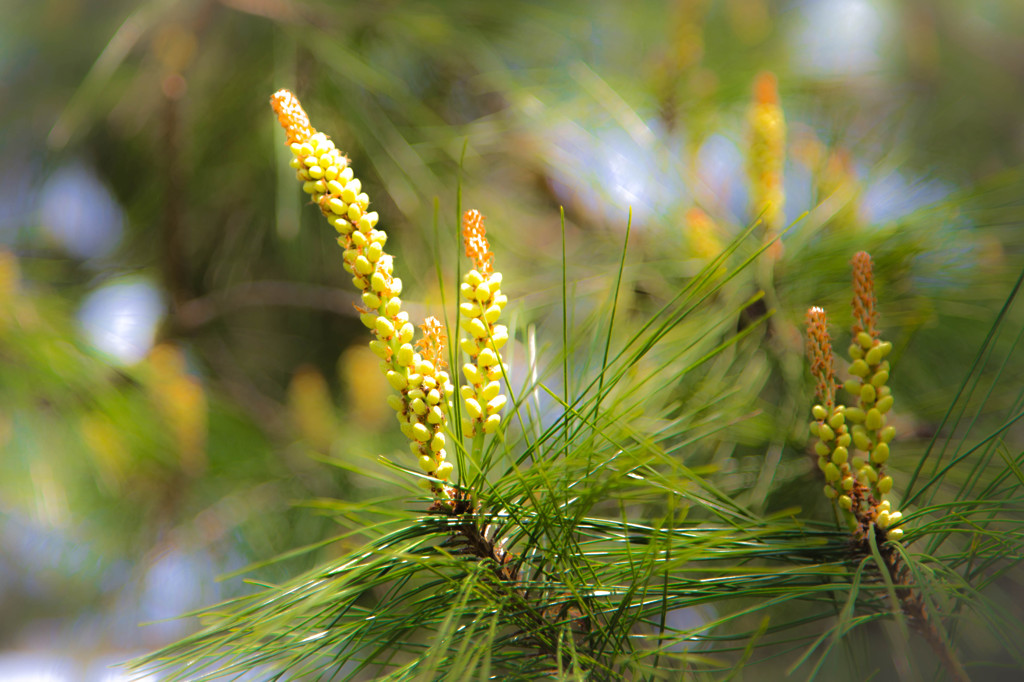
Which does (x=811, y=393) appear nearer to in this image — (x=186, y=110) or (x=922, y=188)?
(x=922, y=188)

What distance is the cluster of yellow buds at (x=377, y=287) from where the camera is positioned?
0.79ft

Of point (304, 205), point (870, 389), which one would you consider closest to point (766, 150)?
point (870, 389)

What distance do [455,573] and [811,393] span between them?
0.29 meters

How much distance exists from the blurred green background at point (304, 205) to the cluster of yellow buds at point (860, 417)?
0.25 metres

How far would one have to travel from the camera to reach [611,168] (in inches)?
25.6

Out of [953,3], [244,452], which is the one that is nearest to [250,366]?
[244,452]

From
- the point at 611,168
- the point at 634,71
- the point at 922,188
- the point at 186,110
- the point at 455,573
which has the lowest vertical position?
the point at 455,573

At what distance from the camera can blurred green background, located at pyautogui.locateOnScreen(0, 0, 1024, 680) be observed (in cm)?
63

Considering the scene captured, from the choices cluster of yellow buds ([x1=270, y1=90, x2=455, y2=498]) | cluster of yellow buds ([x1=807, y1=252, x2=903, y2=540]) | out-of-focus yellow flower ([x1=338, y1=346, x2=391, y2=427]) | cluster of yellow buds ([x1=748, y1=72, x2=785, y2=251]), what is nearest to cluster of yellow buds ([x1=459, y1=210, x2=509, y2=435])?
cluster of yellow buds ([x1=270, y1=90, x2=455, y2=498])

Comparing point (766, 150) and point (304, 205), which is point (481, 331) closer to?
point (766, 150)

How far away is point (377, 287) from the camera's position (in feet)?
0.78

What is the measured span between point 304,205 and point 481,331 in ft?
1.58

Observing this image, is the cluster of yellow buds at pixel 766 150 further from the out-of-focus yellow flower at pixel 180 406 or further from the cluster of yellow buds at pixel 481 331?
the out-of-focus yellow flower at pixel 180 406

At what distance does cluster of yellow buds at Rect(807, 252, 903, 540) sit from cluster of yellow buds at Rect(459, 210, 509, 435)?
0.12 m
